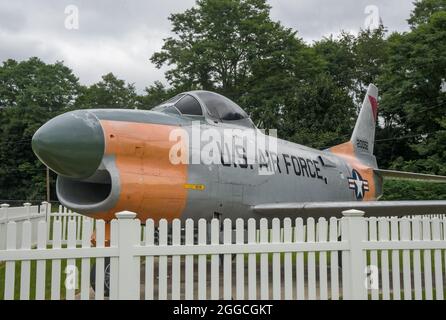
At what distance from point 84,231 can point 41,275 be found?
593mm

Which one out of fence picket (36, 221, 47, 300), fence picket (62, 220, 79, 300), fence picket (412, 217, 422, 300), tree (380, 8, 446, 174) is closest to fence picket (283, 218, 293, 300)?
fence picket (412, 217, 422, 300)

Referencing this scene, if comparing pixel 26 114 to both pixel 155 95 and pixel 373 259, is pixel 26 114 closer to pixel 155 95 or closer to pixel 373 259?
pixel 155 95

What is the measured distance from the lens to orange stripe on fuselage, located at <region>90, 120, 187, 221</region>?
255 inches

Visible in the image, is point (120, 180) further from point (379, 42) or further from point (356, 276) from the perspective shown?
point (379, 42)

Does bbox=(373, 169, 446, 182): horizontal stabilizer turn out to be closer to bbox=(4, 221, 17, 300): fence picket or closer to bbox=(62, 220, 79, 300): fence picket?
bbox=(62, 220, 79, 300): fence picket

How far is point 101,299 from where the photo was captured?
15.7 feet

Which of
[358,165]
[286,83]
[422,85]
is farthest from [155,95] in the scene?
[358,165]

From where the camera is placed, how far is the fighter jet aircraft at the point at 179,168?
20.6 feet

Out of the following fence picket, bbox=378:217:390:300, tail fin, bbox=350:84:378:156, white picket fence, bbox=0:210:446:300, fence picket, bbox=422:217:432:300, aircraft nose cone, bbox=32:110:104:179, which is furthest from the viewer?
tail fin, bbox=350:84:378:156

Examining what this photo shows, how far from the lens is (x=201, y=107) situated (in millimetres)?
8312

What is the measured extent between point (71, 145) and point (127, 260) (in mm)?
2016

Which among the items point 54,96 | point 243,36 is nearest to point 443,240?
point 243,36

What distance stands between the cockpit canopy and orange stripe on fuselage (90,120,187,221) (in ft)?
3.20

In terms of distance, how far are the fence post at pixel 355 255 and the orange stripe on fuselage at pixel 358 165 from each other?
705 centimetres
